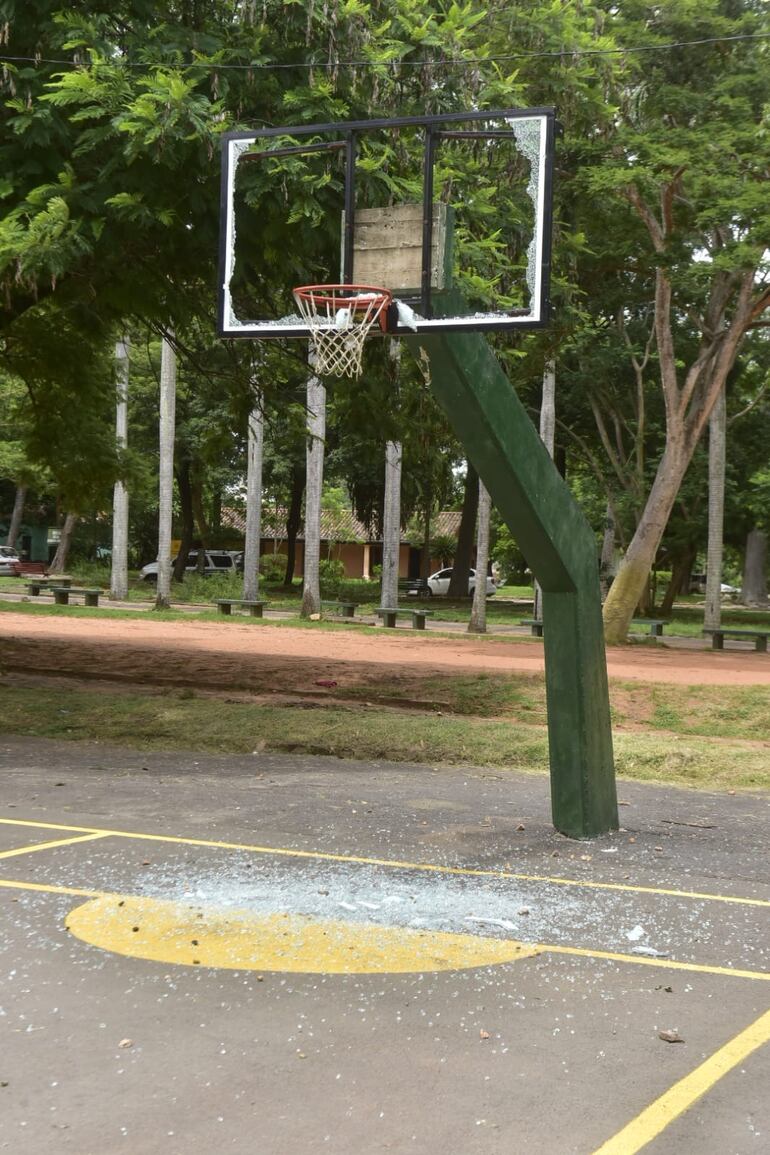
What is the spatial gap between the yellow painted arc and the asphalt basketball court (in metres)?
0.02

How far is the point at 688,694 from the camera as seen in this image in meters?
16.9

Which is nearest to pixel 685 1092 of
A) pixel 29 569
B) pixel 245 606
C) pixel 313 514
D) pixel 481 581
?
pixel 481 581

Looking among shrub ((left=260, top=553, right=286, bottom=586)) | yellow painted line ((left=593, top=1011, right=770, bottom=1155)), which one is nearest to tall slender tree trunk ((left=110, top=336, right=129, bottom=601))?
shrub ((left=260, top=553, right=286, bottom=586))

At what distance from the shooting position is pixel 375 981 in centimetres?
590

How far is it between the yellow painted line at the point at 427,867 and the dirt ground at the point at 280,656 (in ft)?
27.7

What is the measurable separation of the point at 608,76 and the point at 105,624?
15449 mm

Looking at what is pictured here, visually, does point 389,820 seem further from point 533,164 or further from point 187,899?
point 533,164

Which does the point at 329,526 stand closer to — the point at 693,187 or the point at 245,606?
the point at 245,606

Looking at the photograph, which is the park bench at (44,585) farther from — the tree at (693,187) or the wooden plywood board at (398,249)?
the wooden plywood board at (398,249)

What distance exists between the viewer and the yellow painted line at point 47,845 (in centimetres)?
833

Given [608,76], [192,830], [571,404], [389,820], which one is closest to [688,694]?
[389,820]

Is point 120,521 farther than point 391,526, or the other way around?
point 120,521

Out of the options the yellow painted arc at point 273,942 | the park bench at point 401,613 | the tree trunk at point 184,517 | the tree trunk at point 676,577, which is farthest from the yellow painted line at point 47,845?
the tree trunk at point 184,517

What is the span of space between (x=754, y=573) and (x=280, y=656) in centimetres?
4356
